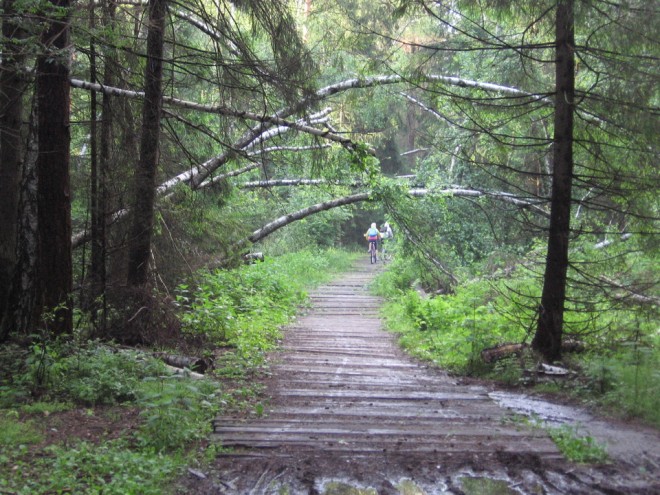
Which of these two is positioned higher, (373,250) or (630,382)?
(373,250)

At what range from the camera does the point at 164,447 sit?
197 inches

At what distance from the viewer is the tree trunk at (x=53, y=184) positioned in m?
7.26

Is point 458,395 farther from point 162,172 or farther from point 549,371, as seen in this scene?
point 162,172

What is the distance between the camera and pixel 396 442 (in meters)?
5.18

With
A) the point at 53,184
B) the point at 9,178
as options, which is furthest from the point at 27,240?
the point at 9,178

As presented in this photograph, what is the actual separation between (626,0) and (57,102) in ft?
20.9

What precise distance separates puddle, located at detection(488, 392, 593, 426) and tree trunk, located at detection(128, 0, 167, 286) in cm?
497

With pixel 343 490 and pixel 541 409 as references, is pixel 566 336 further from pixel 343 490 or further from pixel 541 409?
pixel 343 490

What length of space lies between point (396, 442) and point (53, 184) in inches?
191

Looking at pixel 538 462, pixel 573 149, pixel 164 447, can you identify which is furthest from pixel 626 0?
pixel 164 447

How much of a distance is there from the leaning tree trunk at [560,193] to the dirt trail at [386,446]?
1228 millimetres

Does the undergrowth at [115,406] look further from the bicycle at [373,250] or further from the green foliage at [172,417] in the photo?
the bicycle at [373,250]

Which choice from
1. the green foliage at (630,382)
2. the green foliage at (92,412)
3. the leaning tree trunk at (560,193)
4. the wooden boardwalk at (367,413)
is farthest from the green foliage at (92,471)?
the leaning tree trunk at (560,193)

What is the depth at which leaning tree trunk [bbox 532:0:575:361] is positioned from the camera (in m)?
7.58
